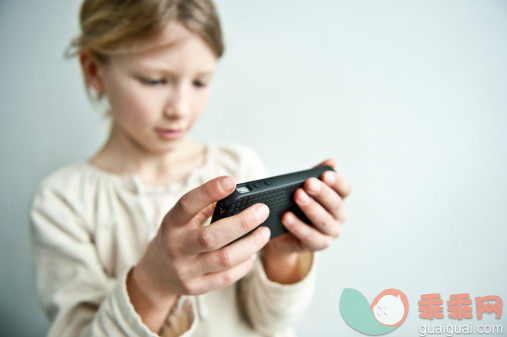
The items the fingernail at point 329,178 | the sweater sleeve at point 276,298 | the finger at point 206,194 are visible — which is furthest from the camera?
the sweater sleeve at point 276,298

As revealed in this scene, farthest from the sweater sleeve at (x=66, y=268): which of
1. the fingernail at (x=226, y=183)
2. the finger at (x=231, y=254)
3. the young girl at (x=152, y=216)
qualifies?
the fingernail at (x=226, y=183)

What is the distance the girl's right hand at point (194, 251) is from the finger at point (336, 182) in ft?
0.34

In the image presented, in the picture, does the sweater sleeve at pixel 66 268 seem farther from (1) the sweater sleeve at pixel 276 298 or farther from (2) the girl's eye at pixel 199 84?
(2) the girl's eye at pixel 199 84

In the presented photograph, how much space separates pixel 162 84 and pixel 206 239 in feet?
0.94

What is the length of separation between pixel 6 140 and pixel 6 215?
0.53 ft

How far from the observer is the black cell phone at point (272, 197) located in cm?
32

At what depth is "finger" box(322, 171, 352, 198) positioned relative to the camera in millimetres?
405

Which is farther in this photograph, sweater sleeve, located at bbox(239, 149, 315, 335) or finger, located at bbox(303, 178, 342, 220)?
sweater sleeve, located at bbox(239, 149, 315, 335)

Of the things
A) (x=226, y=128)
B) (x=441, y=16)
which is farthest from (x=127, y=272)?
(x=441, y=16)

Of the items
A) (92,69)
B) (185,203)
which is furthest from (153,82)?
(185,203)

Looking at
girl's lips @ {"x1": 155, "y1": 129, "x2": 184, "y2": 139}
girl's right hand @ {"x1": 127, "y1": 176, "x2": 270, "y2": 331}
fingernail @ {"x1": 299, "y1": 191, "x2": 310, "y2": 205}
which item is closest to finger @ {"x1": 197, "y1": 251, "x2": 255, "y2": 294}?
girl's right hand @ {"x1": 127, "y1": 176, "x2": 270, "y2": 331}

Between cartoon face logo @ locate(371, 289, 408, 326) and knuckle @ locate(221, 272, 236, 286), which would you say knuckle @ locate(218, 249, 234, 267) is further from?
cartoon face logo @ locate(371, 289, 408, 326)

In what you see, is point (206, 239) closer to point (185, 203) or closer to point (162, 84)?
point (185, 203)

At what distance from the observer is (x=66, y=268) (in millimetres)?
513
